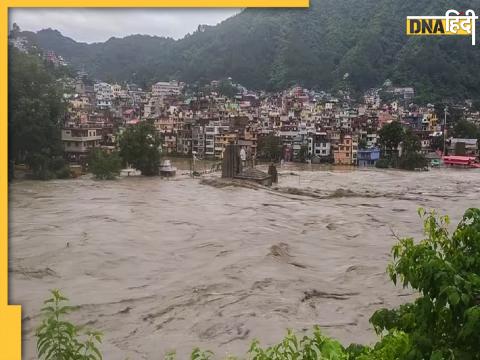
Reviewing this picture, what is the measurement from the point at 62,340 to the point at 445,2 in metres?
25.0

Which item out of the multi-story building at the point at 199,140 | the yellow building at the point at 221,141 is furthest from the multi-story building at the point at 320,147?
the multi-story building at the point at 199,140

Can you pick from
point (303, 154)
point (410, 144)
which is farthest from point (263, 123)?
point (410, 144)

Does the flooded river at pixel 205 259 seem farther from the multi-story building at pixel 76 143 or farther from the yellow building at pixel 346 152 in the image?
the yellow building at pixel 346 152

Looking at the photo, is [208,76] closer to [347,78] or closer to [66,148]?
[347,78]

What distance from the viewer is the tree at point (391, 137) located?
50.2 ft

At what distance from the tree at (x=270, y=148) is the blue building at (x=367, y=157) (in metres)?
2.24

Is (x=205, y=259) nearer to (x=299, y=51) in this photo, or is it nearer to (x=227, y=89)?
(x=227, y=89)

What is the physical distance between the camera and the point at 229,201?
30.4 feet

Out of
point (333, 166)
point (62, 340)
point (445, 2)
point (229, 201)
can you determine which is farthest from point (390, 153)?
point (62, 340)

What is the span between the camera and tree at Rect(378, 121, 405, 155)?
50.2 feet

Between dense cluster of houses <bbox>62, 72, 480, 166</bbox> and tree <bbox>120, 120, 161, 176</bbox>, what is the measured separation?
1.08 metres

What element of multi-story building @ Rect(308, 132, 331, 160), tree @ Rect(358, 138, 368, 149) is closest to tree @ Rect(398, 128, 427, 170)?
tree @ Rect(358, 138, 368, 149)

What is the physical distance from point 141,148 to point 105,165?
1103mm

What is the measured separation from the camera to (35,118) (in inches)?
399
